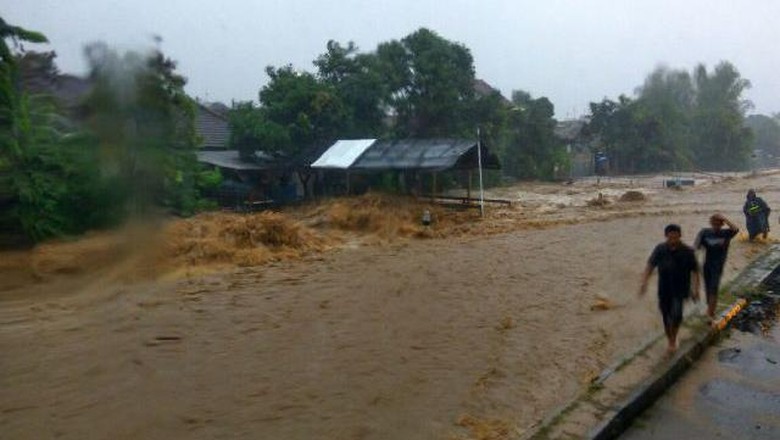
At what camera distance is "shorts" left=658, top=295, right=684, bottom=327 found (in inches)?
286

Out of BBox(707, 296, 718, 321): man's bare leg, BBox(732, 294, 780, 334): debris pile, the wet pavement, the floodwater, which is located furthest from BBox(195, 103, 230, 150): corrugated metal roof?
the wet pavement

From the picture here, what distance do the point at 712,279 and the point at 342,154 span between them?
58.3 ft

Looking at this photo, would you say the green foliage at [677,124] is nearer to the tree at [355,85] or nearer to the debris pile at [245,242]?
the tree at [355,85]

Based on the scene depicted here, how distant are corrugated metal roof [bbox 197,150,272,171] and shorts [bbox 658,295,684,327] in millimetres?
19282

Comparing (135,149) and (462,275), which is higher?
(135,149)

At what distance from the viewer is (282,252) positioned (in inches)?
640

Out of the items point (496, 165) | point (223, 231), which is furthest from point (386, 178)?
point (223, 231)

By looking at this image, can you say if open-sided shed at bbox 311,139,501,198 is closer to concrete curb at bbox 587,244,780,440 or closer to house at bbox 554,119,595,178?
concrete curb at bbox 587,244,780,440

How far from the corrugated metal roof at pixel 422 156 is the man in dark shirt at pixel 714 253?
13215 mm

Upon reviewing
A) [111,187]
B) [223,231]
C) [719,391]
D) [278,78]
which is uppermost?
[278,78]

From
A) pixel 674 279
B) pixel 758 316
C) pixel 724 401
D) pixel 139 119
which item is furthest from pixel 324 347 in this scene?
pixel 758 316

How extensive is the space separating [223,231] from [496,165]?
11.6 meters

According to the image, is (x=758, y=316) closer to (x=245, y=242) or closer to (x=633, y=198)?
Answer: (x=245, y=242)

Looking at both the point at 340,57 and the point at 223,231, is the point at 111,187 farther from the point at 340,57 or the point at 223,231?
the point at 340,57
